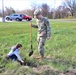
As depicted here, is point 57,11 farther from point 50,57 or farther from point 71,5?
point 50,57

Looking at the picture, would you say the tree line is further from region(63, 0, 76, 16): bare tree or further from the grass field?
the grass field

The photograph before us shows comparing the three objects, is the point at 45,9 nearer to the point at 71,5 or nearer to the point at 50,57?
the point at 71,5

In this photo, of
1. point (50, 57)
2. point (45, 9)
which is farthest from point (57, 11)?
point (50, 57)

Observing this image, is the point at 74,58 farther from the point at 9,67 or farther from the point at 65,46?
the point at 9,67

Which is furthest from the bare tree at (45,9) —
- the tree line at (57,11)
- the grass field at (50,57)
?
the grass field at (50,57)

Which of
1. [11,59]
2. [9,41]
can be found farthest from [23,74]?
[9,41]

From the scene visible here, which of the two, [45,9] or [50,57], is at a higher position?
[45,9]

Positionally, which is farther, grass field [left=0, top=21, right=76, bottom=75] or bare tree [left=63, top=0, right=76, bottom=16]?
bare tree [left=63, top=0, right=76, bottom=16]

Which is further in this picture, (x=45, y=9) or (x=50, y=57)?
(x=45, y=9)

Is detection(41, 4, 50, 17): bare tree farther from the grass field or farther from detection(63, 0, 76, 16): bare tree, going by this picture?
the grass field

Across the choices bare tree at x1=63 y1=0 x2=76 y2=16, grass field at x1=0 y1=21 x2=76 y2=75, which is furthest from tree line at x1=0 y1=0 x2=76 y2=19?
grass field at x1=0 y1=21 x2=76 y2=75

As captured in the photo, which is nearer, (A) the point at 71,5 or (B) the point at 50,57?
(B) the point at 50,57

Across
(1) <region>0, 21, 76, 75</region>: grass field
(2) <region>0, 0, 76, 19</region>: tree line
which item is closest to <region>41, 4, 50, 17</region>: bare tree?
(2) <region>0, 0, 76, 19</region>: tree line

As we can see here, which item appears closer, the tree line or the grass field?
the grass field
